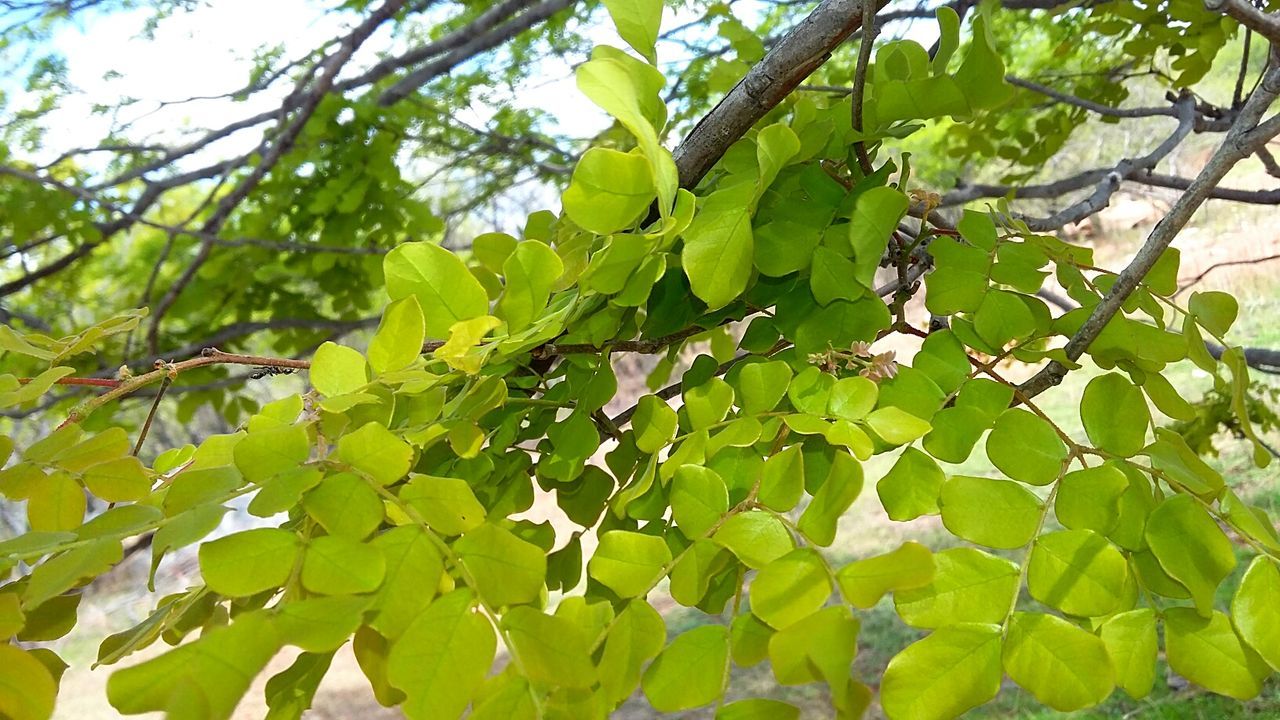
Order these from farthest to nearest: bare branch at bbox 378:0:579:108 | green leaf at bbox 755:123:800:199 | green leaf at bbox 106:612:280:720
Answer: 1. bare branch at bbox 378:0:579:108
2. green leaf at bbox 755:123:800:199
3. green leaf at bbox 106:612:280:720

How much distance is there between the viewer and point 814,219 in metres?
0.34

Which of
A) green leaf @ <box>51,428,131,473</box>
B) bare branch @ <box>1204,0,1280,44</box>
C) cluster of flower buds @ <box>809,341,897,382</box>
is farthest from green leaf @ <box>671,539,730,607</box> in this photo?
bare branch @ <box>1204,0,1280,44</box>

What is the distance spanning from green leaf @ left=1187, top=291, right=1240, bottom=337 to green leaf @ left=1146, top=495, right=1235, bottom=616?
0.12 meters

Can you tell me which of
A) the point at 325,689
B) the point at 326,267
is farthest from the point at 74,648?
the point at 326,267

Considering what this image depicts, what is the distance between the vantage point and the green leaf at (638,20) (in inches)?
10.5

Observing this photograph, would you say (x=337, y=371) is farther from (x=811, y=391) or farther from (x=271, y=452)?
(x=811, y=391)

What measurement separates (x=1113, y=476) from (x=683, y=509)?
0.14m

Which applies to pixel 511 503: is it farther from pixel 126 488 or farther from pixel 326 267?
pixel 326 267

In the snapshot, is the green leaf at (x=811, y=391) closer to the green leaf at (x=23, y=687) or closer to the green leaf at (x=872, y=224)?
the green leaf at (x=872, y=224)

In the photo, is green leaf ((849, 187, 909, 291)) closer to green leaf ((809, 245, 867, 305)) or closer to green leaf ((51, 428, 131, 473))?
green leaf ((809, 245, 867, 305))

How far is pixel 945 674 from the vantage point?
0.74 feet

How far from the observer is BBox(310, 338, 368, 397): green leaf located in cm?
29

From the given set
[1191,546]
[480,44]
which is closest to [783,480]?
[1191,546]

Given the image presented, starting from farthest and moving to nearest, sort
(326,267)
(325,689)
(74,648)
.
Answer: (74,648) < (325,689) < (326,267)
